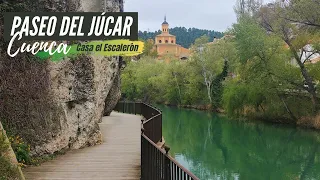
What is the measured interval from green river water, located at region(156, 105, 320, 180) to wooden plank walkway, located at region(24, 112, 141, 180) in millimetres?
5621

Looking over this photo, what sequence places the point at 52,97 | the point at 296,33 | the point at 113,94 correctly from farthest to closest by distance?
the point at 296,33
the point at 113,94
the point at 52,97

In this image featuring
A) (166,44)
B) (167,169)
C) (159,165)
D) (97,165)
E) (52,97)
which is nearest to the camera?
(167,169)

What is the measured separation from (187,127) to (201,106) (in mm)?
19791

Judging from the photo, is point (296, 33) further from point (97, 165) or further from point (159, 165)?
point (159, 165)

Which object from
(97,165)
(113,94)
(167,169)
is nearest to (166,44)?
(113,94)

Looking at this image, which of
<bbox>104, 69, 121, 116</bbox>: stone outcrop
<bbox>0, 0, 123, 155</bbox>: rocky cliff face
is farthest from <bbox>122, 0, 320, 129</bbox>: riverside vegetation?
<bbox>0, 0, 123, 155</bbox>: rocky cliff face

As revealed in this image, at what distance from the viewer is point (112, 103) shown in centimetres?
2241

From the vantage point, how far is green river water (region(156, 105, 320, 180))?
59.5 ft

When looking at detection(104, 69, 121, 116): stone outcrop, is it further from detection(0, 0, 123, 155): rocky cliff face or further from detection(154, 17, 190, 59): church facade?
detection(154, 17, 190, 59): church facade

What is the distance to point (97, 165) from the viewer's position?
9688 millimetres

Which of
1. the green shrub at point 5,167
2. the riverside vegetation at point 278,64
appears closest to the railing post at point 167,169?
the green shrub at point 5,167

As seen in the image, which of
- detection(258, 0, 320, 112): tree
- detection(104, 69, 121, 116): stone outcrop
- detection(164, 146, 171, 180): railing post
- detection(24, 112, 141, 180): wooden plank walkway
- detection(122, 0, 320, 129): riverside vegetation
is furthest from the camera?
detection(122, 0, 320, 129): riverside vegetation

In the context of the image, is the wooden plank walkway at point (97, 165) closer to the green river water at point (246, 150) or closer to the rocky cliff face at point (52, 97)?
the rocky cliff face at point (52, 97)

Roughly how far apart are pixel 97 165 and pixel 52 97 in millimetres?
2185
